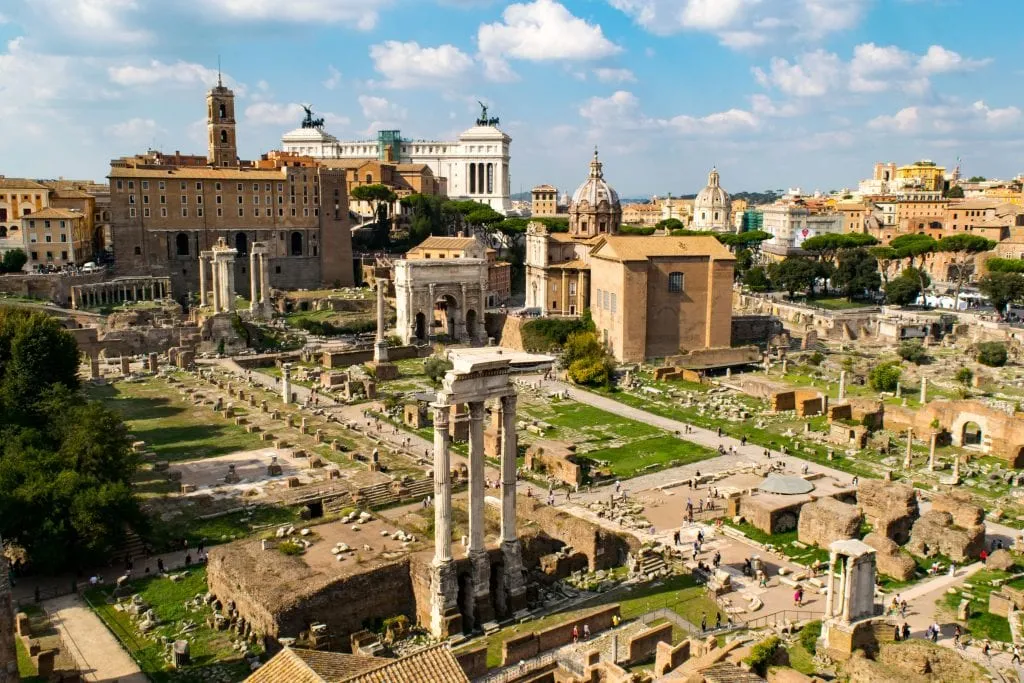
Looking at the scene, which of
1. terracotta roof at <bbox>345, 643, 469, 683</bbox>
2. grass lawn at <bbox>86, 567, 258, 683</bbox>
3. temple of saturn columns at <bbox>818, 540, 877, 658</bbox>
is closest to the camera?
terracotta roof at <bbox>345, 643, 469, 683</bbox>

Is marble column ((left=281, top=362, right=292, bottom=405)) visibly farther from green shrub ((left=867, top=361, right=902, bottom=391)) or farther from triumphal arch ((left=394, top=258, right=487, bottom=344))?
green shrub ((left=867, top=361, right=902, bottom=391))

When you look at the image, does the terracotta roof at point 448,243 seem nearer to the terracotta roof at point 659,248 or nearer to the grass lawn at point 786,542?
the terracotta roof at point 659,248

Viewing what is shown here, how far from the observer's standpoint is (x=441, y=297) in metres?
60.0

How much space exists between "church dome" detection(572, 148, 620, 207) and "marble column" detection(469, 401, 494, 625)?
50512mm

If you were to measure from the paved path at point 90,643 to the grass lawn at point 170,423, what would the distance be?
495 inches

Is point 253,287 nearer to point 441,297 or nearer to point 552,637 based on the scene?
point 441,297

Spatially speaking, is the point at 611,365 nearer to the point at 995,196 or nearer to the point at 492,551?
the point at 492,551

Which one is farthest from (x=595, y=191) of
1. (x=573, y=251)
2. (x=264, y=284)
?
(x=264, y=284)

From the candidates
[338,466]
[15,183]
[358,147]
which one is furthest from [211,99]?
[338,466]

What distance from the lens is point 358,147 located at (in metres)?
121

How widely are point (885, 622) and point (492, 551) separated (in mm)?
8708

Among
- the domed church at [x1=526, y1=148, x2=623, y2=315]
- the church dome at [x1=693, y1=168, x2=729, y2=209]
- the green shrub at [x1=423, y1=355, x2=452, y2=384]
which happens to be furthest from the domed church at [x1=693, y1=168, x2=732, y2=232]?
the green shrub at [x1=423, y1=355, x2=452, y2=384]

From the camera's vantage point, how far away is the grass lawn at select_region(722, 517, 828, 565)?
82.6 feet

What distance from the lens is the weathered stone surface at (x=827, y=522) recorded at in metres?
25.3
